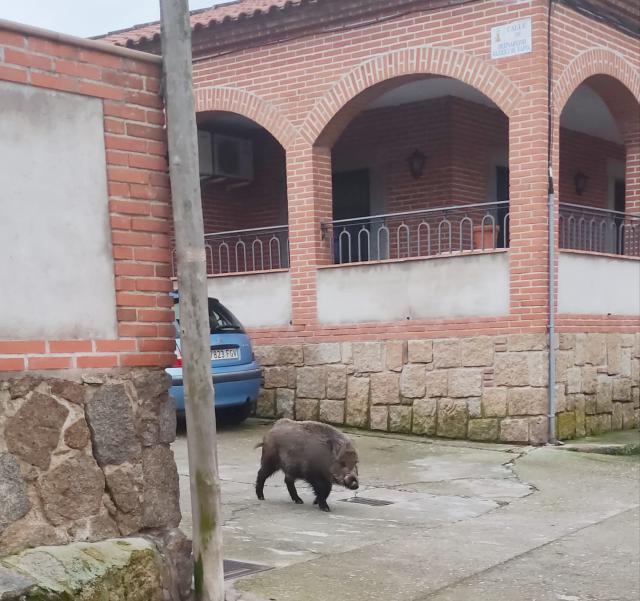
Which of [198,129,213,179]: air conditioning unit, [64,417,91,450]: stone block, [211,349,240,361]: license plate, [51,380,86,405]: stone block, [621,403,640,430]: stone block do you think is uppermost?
[198,129,213,179]: air conditioning unit

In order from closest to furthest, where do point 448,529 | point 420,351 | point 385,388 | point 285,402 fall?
1. point 448,529
2. point 420,351
3. point 385,388
4. point 285,402

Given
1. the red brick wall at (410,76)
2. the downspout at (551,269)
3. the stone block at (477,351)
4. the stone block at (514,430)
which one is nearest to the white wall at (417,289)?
the red brick wall at (410,76)

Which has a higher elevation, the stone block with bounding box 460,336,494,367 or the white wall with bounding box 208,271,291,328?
the white wall with bounding box 208,271,291,328

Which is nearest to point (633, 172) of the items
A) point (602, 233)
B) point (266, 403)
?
point (602, 233)

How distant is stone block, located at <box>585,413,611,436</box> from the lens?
404 inches

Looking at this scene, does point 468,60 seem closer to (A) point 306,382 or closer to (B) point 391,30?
(B) point 391,30

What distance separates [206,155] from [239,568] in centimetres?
978

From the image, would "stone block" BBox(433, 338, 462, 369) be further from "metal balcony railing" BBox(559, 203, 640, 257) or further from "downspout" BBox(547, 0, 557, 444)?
"metal balcony railing" BBox(559, 203, 640, 257)

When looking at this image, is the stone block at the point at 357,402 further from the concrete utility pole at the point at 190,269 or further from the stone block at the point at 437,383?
the concrete utility pole at the point at 190,269

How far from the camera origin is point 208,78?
39.1 ft

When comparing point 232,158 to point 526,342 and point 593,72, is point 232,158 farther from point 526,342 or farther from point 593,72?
point 526,342

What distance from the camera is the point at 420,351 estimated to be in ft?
34.0

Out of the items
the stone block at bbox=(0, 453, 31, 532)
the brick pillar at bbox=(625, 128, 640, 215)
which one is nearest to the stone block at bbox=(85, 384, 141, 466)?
the stone block at bbox=(0, 453, 31, 532)

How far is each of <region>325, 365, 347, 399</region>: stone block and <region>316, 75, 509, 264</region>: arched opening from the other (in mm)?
1773
